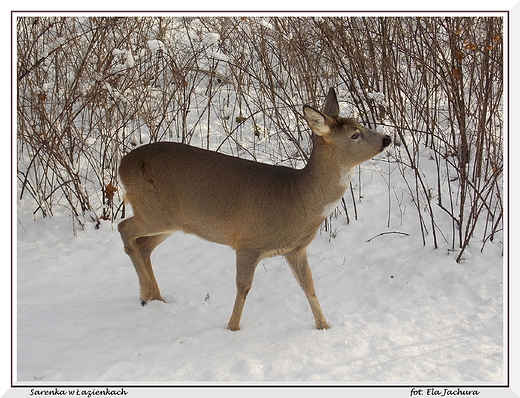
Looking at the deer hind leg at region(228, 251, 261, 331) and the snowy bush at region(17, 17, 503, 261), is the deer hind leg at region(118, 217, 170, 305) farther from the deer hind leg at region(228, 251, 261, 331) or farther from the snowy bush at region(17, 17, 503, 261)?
the snowy bush at region(17, 17, 503, 261)

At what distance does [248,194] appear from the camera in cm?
475

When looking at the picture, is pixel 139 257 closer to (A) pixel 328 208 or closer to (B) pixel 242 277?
(B) pixel 242 277

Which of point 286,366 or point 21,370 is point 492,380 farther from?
point 21,370

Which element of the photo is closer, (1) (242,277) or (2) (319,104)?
(1) (242,277)

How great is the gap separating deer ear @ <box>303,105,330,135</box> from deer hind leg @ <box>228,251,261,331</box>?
110cm

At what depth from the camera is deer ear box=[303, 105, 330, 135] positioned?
4.26m

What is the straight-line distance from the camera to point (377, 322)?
4.98 m

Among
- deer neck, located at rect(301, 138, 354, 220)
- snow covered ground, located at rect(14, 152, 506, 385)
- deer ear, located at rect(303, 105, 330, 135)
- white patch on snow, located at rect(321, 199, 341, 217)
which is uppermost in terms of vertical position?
deer ear, located at rect(303, 105, 330, 135)

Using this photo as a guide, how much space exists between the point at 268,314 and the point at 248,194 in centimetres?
117

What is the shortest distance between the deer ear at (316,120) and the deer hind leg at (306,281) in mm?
1071

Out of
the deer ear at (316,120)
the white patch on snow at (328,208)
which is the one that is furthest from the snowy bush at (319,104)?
the white patch on snow at (328,208)

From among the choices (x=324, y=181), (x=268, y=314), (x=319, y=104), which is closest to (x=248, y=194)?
(x=324, y=181)

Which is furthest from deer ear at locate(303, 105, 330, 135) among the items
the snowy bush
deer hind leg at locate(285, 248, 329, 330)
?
the snowy bush

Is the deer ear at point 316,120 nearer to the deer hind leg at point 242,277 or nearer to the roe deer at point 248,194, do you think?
the roe deer at point 248,194
